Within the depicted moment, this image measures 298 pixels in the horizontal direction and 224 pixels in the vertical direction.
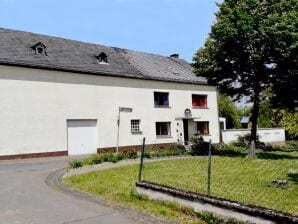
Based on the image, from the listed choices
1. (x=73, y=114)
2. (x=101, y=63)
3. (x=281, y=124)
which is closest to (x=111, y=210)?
(x=73, y=114)

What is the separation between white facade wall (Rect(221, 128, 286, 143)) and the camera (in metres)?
36.6

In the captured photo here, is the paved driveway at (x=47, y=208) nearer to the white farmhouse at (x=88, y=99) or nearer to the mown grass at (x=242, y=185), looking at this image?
the mown grass at (x=242, y=185)

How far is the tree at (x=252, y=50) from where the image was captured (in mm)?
19812

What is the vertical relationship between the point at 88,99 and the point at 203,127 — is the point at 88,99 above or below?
above

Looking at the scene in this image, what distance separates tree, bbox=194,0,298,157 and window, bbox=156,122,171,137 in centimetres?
929

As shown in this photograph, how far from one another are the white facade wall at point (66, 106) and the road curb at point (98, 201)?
29.3 feet

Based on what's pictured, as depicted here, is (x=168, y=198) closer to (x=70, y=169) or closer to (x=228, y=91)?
(x=70, y=169)

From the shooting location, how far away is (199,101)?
35281 millimetres

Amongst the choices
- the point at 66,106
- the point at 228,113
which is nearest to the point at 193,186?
the point at 66,106

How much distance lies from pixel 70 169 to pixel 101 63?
45.3ft

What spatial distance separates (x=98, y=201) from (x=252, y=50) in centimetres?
1401

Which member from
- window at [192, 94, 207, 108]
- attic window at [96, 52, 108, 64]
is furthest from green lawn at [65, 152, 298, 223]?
window at [192, 94, 207, 108]

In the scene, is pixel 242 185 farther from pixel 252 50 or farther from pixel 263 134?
pixel 263 134

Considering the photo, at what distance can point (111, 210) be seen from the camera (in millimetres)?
9047
